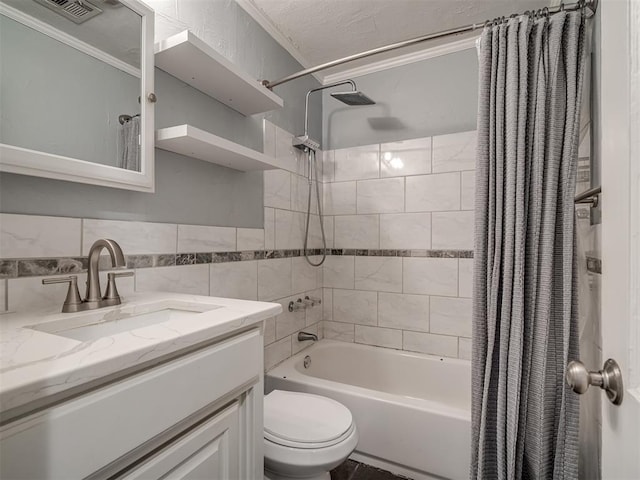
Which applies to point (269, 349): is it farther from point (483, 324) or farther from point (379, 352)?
point (483, 324)

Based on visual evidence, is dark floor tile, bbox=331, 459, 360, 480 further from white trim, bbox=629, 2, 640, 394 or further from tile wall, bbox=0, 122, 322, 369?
white trim, bbox=629, 2, 640, 394

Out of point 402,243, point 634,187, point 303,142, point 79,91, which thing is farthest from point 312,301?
point 634,187

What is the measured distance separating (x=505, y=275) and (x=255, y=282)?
1170 millimetres

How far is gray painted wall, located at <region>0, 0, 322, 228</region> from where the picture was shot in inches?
35.2

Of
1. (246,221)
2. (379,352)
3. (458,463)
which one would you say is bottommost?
(458,463)

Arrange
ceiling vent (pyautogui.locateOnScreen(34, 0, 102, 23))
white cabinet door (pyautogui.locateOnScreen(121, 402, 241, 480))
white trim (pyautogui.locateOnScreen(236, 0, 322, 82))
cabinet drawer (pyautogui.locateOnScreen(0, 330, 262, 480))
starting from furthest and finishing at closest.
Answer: white trim (pyautogui.locateOnScreen(236, 0, 322, 82)) < ceiling vent (pyautogui.locateOnScreen(34, 0, 102, 23)) < white cabinet door (pyautogui.locateOnScreen(121, 402, 241, 480)) < cabinet drawer (pyautogui.locateOnScreen(0, 330, 262, 480))

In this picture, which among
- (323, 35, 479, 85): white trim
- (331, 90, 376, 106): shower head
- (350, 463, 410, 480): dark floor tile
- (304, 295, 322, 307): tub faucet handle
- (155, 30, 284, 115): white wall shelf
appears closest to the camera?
(155, 30, 284, 115): white wall shelf

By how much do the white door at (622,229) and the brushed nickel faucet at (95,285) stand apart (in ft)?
3.51

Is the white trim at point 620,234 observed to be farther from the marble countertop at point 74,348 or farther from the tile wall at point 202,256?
the tile wall at point 202,256

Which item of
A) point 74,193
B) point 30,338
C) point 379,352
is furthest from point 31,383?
point 379,352

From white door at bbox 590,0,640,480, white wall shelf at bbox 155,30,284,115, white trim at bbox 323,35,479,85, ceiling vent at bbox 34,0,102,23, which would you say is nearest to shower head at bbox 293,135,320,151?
white wall shelf at bbox 155,30,284,115

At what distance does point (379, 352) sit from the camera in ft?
7.16

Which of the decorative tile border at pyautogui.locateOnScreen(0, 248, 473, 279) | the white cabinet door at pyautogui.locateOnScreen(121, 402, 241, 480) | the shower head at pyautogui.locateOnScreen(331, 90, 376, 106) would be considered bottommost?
the white cabinet door at pyautogui.locateOnScreen(121, 402, 241, 480)

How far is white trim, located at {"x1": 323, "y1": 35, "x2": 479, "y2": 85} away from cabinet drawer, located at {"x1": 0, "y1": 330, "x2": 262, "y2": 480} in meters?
2.19
